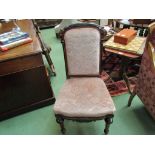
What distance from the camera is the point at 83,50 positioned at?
5.23ft

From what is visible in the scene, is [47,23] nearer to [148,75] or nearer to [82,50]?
[82,50]

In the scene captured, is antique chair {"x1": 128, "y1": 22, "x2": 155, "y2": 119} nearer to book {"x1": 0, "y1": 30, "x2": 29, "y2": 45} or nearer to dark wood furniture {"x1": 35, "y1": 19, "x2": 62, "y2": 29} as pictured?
book {"x1": 0, "y1": 30, "x2": 29, "y2": 45}

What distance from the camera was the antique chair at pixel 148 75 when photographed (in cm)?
144

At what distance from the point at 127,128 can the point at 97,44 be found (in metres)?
1.00

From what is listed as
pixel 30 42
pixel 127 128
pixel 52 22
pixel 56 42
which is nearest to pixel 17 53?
pixel 30 42

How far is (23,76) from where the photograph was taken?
1.79 m

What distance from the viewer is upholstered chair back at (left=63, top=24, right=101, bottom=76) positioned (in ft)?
4.98

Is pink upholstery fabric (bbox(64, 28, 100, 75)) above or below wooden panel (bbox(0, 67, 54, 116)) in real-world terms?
above

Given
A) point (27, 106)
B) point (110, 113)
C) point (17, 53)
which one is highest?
point (17, 53)

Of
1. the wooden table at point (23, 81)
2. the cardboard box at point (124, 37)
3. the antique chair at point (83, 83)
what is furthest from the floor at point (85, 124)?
the cardboard box at point (124, 37)

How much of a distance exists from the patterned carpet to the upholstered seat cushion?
0.71 m

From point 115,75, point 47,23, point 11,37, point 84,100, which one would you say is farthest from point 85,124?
point 47,23

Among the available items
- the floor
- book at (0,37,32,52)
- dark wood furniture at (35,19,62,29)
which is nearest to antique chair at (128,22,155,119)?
the floor
